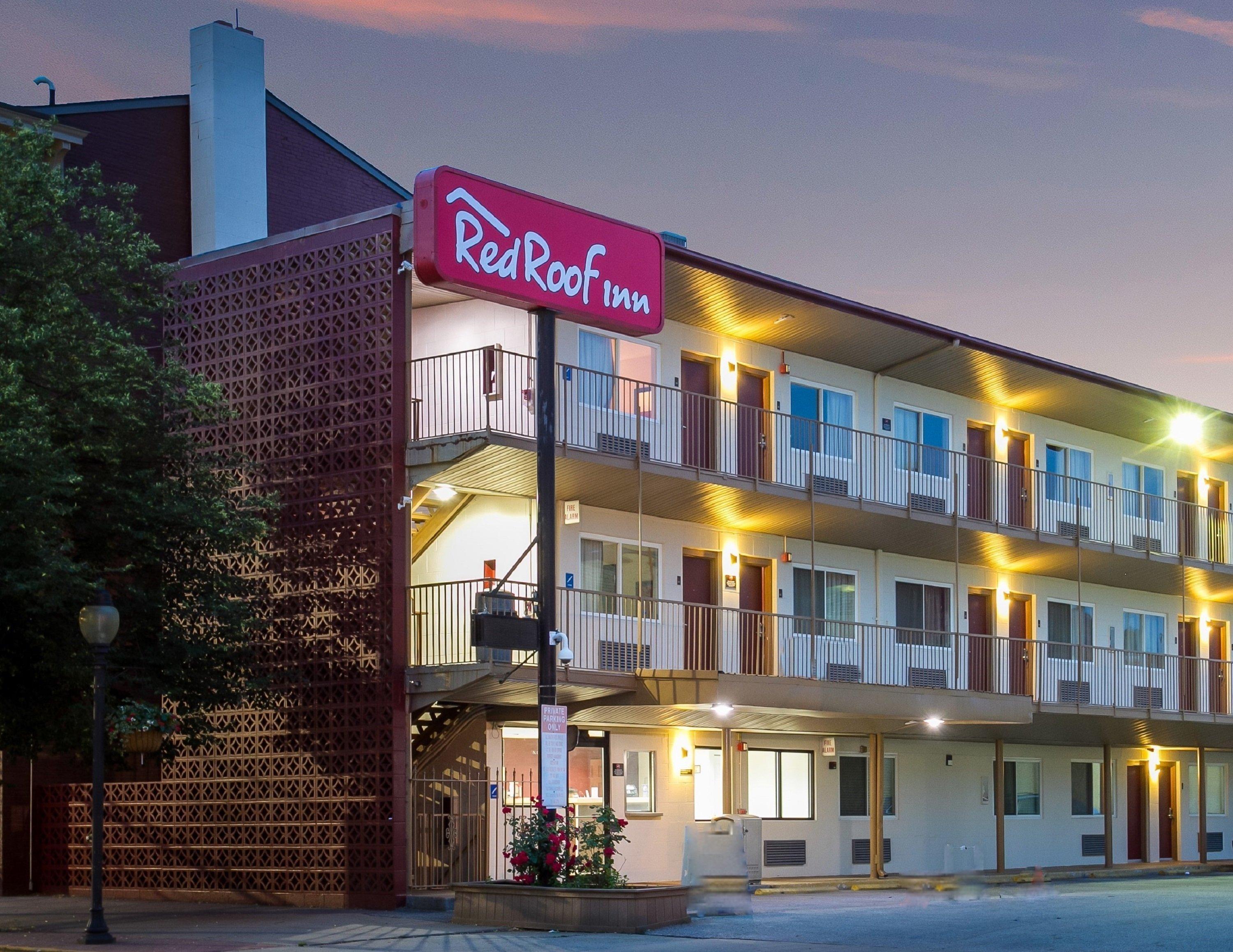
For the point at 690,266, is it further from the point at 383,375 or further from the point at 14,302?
the point at 14,302

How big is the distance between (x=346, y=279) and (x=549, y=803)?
8823 millimetres

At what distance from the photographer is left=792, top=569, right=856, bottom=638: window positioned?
30.6m

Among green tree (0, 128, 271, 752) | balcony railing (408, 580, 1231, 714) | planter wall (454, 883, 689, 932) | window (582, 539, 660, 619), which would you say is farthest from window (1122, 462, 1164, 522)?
green tree (0, 128, 271, 752)

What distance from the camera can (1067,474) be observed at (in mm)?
37438

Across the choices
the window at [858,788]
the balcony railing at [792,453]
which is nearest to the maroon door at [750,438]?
the balcony railing at [792,453]

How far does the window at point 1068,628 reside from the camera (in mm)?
35938

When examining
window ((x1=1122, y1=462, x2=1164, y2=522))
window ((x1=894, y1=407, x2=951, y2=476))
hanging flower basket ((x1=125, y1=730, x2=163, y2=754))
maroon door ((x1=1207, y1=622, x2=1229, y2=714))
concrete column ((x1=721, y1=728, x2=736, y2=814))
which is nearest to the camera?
hanging flower basket ((x1=125, y1=730, x2=163, y2=754))

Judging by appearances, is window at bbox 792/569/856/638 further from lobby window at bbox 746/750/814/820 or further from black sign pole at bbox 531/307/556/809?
black sign pole at bbox 531/307/556/809

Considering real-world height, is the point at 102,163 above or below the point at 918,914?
above

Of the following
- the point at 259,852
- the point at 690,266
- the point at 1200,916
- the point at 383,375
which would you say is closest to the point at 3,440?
the point at 383,375

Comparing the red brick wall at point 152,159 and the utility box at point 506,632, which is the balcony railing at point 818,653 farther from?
the red brick wall at point 152,159

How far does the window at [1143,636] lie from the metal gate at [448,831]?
17.8m

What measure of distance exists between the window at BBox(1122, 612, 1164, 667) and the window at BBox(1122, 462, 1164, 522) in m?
2.26

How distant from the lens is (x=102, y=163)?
32.6 meters
